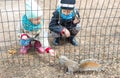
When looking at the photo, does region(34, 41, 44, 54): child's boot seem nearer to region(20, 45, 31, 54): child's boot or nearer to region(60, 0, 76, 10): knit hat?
region(20, 45, 31, 54): child's boot

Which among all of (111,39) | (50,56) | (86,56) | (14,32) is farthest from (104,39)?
(14,32)

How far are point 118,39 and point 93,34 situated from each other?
36 cm

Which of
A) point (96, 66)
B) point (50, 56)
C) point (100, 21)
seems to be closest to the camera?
point (96, 66)

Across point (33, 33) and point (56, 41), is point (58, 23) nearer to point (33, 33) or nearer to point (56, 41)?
point (56, 41)

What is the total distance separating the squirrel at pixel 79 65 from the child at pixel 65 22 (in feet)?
1.80

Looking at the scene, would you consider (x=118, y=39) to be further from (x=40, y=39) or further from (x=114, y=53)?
(x=40, y=39)

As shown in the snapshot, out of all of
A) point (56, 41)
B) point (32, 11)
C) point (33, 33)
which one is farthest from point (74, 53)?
point (32, 11)

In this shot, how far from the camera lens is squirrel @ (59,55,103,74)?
14.1 ft

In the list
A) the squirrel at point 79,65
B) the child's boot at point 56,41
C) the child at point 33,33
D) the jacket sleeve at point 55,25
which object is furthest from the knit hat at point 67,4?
the squirrel at point 79,65

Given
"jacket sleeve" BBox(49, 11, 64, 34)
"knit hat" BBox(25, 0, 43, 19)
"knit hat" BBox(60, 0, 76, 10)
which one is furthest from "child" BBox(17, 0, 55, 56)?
"knit hat" BBox(60, 0, 76, 10)

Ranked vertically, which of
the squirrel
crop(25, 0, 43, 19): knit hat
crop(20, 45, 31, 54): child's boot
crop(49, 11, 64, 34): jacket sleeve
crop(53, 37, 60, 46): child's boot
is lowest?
the squirrel

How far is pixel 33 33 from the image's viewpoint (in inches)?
184

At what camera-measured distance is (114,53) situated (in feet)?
15.5

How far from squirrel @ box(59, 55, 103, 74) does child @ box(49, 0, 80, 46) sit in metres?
0.55
